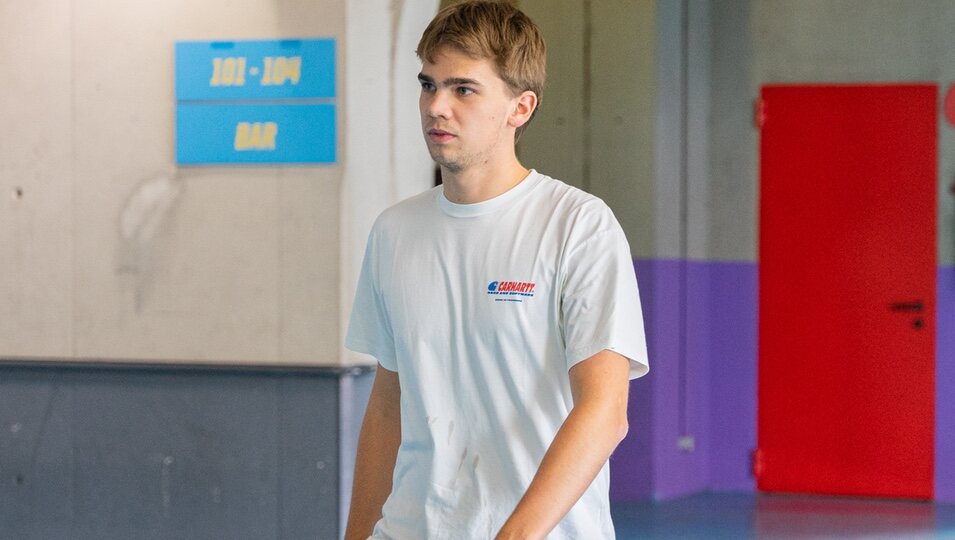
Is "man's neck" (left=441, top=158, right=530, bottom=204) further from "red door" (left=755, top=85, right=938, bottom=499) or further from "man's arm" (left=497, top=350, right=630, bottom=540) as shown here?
"red door" (left=755, top=85, right=938, bottom=499)

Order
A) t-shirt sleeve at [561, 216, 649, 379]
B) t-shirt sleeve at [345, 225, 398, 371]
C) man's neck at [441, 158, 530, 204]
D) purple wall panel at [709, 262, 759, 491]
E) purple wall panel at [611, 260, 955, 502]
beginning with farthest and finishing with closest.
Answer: purple wall panel at [709, 262, 759, 491] → purple wall panel at [611, 260, 955, 502] → t-shirt sleeve at [345, 225, 398, 371] → man's neck at [441, 158, 530, 204] → t-shirt sleeve at [561, 216, 649, 379]

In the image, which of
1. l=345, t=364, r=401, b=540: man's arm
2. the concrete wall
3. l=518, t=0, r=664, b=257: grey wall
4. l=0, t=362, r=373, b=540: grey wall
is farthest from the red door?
l=345, t=364, r=401, b=540: man's arm

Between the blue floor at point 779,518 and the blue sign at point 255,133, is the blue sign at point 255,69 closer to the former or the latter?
the blue sign at point 255,133

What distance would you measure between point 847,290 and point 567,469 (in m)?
5.73

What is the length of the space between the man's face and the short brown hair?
0.5 inches

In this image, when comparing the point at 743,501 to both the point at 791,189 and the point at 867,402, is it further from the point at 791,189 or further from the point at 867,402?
the point at 791,189

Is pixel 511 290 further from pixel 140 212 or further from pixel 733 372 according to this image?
→ pixel 733 372

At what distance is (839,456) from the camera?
23.4 feet

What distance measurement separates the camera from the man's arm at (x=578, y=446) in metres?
1.61

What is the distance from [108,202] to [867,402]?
4248 millimetres

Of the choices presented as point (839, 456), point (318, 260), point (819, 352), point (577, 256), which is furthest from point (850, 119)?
point (577, 256)

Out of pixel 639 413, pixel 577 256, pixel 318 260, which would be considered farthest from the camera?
pixel 639 413

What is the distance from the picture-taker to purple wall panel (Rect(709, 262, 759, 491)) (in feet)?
23.8

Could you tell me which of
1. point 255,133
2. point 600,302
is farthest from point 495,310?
point 255,133
